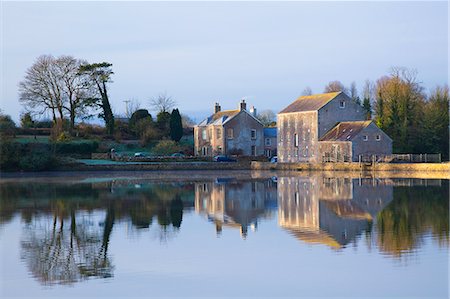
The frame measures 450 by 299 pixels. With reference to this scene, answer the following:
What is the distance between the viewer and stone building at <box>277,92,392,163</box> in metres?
54.1

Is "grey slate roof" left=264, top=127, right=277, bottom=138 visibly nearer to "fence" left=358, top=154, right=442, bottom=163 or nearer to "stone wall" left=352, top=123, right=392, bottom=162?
"stone wall" left=352, top=123, right=392, bottom=162

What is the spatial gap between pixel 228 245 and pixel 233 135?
4911cm

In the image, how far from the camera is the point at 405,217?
71.8 ft

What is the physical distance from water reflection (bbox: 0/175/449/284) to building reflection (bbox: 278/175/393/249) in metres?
0.03

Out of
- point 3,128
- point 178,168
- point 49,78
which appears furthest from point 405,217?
point 49,78

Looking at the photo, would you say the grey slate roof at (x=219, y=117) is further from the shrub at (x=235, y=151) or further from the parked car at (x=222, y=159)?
the parked car at (x=222, y=159)

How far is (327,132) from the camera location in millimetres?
58156

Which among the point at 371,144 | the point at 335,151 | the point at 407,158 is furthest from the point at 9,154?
the point at 407,158

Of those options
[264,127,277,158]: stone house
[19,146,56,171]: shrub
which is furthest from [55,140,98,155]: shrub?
[264,127,277,158]: stone house

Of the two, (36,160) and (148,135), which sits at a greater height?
(148,135)

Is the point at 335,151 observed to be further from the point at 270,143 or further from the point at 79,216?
the point at 79,216

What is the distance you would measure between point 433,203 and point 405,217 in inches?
170

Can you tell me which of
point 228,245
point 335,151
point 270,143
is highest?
point 270,143

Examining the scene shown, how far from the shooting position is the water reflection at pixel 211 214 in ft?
54.0
